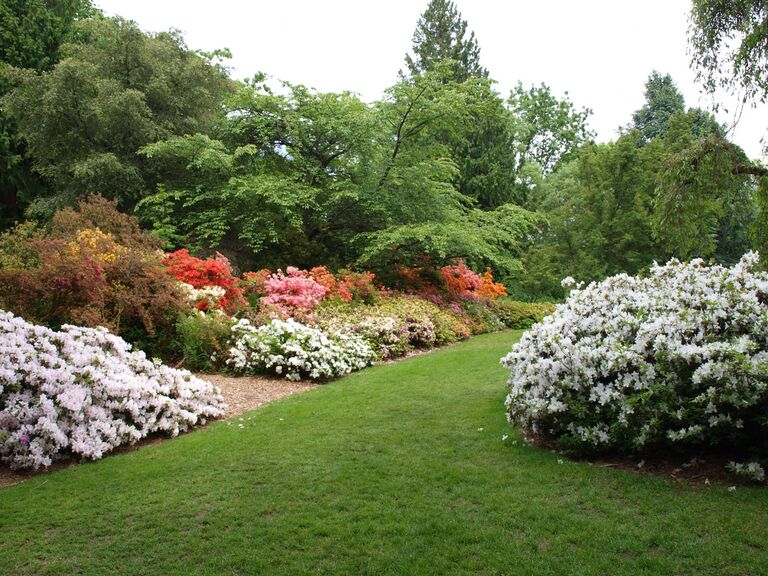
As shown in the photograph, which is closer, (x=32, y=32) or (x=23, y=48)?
(x=23, y=48)

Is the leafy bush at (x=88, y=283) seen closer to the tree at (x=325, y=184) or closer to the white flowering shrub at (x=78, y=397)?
the white flowering shrub at (x=78, y=397)

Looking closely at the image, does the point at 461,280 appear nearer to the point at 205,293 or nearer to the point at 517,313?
the point at 517,313

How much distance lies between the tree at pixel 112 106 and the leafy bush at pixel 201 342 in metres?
6.73

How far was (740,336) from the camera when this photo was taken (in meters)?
3.99

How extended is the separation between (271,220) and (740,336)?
9964 millimetres

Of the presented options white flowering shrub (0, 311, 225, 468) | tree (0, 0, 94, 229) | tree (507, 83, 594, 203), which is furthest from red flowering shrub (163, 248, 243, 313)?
tree (507, 83, 594, 203)

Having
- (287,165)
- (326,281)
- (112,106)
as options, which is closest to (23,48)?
(112,106)

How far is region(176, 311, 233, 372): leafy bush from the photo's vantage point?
764 cm

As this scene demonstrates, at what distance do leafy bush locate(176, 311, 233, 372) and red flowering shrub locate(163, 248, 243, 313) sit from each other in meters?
1.13

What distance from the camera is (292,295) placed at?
393 inches

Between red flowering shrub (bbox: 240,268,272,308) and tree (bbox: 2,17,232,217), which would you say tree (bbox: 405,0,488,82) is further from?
red flowering shrub (bbox: 240,268,272,308)

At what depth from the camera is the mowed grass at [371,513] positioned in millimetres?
2887

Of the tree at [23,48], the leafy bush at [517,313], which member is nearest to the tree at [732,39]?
the leafy bush at [517,313]

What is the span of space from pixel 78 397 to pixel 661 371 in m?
4.76
